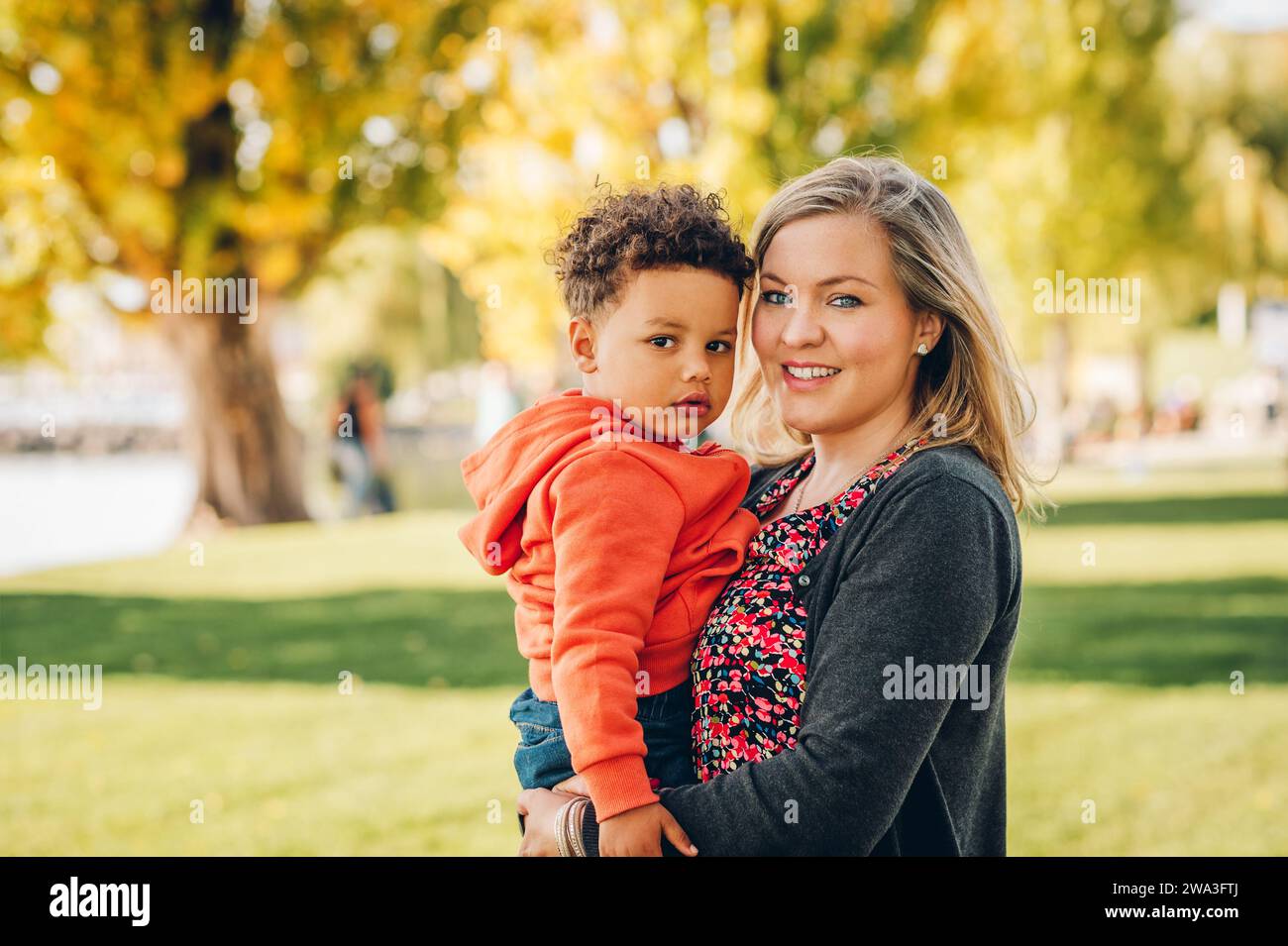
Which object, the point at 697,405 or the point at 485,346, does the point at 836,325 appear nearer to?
the point at 697,405

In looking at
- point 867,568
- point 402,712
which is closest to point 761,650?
point 867,568

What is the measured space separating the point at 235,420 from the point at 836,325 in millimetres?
13704

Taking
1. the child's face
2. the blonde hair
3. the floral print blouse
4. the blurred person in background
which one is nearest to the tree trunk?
the blurred person in background

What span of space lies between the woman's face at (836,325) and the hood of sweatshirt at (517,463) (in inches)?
14.0

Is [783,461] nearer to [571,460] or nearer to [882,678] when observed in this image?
[571,460]

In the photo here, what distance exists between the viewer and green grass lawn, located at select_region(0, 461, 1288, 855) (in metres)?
5.11

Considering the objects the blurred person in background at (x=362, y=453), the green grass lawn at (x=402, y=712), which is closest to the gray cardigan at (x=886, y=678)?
the green grass lawn at (x=402, y=712)

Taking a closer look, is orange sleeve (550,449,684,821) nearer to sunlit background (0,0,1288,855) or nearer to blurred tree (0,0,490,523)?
sunlit background (0,0,1288,855)

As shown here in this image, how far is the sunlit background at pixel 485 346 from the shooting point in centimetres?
578

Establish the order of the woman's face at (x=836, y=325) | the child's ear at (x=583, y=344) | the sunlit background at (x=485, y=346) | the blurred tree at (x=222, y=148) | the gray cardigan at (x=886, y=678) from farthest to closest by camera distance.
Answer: the blurred tree at (x=222, y=148)
the sunlit background at (x=485, y=346)
the child's ear at (x=583, y=344)
the woman's face at (x=836, y=325)
the gray cardigan at (x=886, y=678)

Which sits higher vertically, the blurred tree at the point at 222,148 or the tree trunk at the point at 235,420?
the blurred tree at the point at 222,148

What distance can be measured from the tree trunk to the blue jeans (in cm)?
1344

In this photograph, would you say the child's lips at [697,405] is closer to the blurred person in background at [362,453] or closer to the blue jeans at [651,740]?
the blue jeans at [651,740]
